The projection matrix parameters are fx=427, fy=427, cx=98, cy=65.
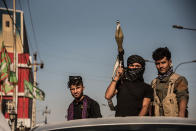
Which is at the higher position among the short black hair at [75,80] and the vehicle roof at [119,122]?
the short black hair at [75,80]

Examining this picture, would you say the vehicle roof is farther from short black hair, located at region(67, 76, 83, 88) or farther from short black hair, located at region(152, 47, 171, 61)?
short black hair, located at region(67, 76, 83, 88)

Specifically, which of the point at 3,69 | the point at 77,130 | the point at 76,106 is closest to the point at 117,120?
the point at 77,130

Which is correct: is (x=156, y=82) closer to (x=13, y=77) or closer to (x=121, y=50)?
(x=121, y=50)

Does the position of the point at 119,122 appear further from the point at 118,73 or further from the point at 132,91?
the point at 118,73

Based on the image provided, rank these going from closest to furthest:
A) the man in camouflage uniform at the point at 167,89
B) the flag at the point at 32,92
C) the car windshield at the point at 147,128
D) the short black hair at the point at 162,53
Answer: the car windshield at the point at 147,128
the man in camouflage uniform at the point at 167,89
the short black hair at the point at 162,53
the flag at the point at 32,92

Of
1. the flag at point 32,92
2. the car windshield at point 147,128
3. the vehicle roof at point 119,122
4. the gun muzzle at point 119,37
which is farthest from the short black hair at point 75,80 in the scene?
the flag at point 32,92

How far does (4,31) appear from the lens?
90562mm

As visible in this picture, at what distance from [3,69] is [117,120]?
2714 centimetres

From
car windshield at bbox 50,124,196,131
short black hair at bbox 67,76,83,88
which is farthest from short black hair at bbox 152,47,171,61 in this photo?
car windshield at bbox 50,124,196,131

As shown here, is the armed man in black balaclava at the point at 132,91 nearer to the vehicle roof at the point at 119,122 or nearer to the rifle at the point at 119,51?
the rifle at the point at 119,51

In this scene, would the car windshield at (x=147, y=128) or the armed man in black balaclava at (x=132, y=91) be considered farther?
the armed man in black balaclava at (x=132, y=91)

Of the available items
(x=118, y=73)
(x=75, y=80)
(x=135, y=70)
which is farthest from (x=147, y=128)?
(x=75, y=80)

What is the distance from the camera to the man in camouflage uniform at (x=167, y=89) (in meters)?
5.41

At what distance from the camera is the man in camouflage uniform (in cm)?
541
